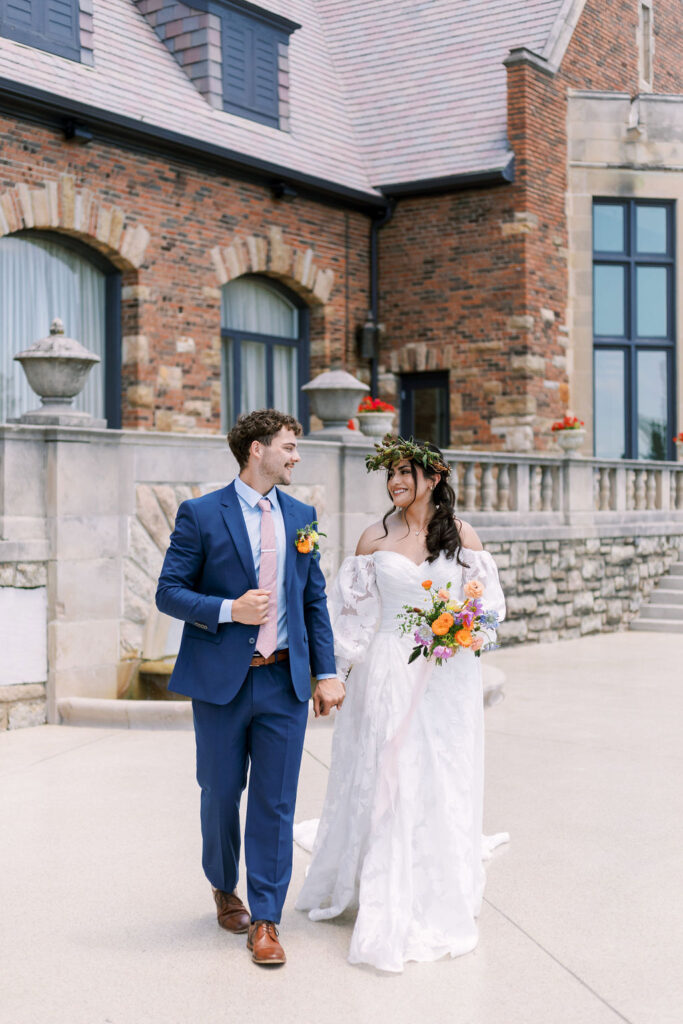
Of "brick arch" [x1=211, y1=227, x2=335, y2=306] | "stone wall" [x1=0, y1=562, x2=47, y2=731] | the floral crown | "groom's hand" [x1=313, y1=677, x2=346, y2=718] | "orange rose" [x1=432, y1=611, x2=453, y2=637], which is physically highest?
"brick arch" [x1=211, y1=227, x2=335, y2=306]

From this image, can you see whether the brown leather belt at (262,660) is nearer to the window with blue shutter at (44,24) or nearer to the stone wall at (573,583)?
the stone wall at (573,583)

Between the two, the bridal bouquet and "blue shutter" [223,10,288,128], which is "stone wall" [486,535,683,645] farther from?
the bridal bouquet

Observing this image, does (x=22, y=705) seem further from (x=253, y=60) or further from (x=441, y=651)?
(x=253, y=60)

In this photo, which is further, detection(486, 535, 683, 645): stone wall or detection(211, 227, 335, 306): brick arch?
detection(211, 227, 335, 306): brick arch

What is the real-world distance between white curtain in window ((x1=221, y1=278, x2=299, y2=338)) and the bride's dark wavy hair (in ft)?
37.2

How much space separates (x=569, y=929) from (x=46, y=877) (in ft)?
6.94

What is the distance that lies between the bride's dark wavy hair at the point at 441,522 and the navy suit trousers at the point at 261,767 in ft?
2.51

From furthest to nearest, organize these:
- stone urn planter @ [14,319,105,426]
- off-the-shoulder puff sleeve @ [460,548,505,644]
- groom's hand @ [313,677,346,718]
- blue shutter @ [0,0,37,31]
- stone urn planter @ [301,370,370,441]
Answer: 1. blue shutter @ [0,0,37,31]
2. stone urn planter @ [301,370,370,441]
3. stone urn planter @ [14,319,105,426]
4. off-the-shoulder puff sleeve @ [460,548,505,644]
5. groom's hand @ [313,677,346,718]

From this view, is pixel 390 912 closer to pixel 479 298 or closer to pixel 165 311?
pixel 165 311

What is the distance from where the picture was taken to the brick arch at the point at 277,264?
15.2 meters

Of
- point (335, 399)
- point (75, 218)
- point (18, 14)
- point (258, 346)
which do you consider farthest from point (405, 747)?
point (258, 346)

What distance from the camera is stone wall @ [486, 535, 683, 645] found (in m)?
13.5

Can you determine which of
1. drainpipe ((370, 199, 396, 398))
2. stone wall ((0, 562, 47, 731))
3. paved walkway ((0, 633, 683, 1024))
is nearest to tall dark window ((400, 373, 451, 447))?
drainpipe ((370, 199, 396, 398))

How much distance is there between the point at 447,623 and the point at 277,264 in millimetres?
12158
